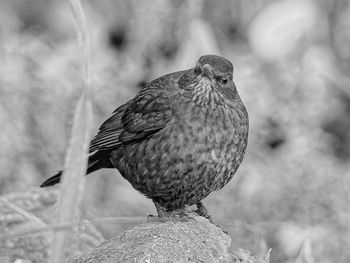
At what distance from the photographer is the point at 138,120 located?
5.28 m

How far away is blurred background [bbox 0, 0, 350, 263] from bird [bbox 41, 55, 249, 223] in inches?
73.0

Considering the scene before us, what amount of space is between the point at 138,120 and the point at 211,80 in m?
0.58

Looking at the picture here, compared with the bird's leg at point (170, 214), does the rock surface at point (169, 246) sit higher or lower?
lower

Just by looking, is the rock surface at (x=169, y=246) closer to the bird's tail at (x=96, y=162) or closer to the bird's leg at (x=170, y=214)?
the bird's leg at (x=170, y=214)

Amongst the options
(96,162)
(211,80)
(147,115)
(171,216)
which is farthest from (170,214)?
(96,162)

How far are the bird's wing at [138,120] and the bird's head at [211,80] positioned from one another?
20 centimetres

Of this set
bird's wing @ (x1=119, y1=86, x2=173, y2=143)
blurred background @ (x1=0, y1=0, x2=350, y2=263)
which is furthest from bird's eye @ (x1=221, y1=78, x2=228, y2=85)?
blurred background @ (x1=0, y1=0, x2=350, y2=263)

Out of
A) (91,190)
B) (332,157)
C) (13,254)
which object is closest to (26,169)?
(91,190)

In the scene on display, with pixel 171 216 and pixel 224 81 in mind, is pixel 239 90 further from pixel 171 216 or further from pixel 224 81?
pixel 171 216

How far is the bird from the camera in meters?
4.80

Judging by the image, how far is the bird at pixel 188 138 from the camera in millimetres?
4801

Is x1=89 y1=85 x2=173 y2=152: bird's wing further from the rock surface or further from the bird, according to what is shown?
the rock surface

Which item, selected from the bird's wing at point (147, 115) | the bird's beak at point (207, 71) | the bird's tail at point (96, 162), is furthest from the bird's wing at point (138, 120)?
the bird's beak at point (207, 71)

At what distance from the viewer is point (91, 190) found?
24.0ft
